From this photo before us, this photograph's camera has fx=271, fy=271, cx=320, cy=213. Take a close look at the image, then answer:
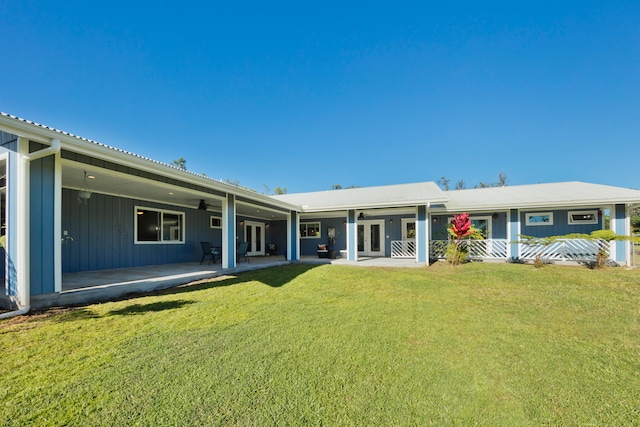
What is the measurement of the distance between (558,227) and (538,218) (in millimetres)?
768

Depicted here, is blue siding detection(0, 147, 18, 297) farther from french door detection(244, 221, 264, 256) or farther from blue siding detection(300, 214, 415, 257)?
blue siding detection(300, 214, 415, 257)

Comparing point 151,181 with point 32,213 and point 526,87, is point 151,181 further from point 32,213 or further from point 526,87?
point 526,87

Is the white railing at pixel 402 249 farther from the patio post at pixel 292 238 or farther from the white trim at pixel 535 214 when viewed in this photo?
the patio post at pixel 292 238

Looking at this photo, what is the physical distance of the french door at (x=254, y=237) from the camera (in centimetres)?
1456

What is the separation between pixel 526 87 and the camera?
11117mm

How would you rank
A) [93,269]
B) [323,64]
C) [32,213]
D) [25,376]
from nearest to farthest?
[25,376]
[32,213]
[93,269]
[323,64]

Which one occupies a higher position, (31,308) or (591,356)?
(31,308)

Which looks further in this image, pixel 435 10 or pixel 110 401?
pixel 435 10

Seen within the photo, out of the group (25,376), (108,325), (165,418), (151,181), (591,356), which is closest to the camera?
(165,418)

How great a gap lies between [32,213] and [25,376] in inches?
112

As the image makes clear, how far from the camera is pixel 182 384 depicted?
7.57ft

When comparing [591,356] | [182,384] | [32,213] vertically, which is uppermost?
[32,213]

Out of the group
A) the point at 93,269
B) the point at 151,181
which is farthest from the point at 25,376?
the point at 93,269

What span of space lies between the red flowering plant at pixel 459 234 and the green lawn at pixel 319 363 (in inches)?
197
